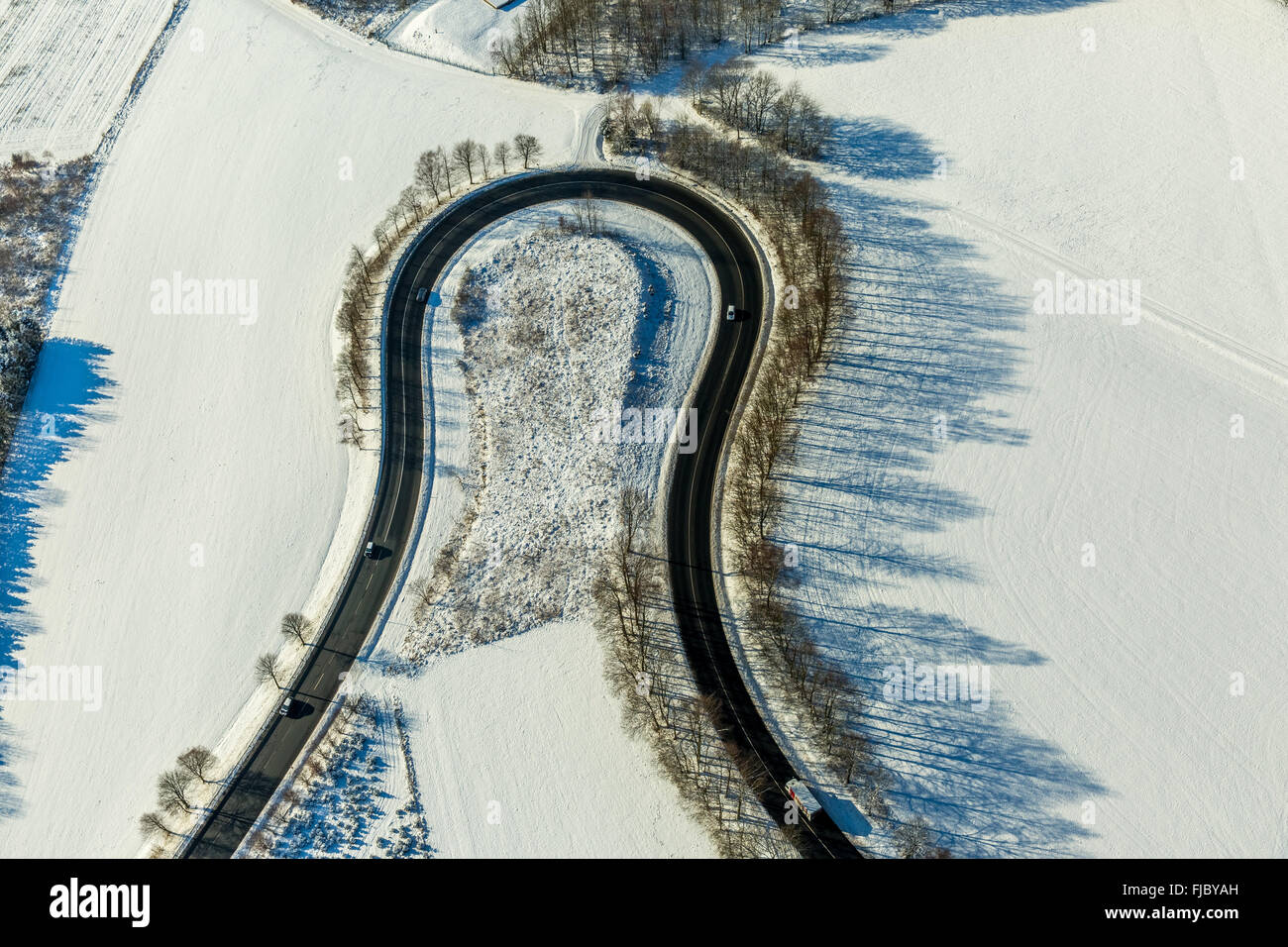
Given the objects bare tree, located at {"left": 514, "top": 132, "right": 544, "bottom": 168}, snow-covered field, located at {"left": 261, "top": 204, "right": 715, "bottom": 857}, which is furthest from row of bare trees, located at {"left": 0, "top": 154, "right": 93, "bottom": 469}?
bare tree, located at {"left": 514, "top": 132, "right": 544, "bottom": 168}

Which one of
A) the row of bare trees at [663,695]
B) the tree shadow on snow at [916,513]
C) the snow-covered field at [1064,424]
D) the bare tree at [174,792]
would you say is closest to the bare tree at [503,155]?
the snow-covered field at [1064,424]

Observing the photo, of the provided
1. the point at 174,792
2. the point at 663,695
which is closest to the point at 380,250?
the point at 174,792

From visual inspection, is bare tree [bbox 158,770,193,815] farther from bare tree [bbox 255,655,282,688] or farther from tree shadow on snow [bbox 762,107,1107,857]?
tree shadow on snow [bbox 762,107,1107,857]

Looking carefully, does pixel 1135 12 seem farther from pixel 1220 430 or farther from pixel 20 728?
pixel 20 728

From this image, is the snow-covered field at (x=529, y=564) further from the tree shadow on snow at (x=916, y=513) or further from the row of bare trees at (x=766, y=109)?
the row of bare trees at (x=766, y=109)

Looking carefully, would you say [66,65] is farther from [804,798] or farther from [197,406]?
[804,798]

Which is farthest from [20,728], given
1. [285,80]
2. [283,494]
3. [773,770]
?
[285,80]
